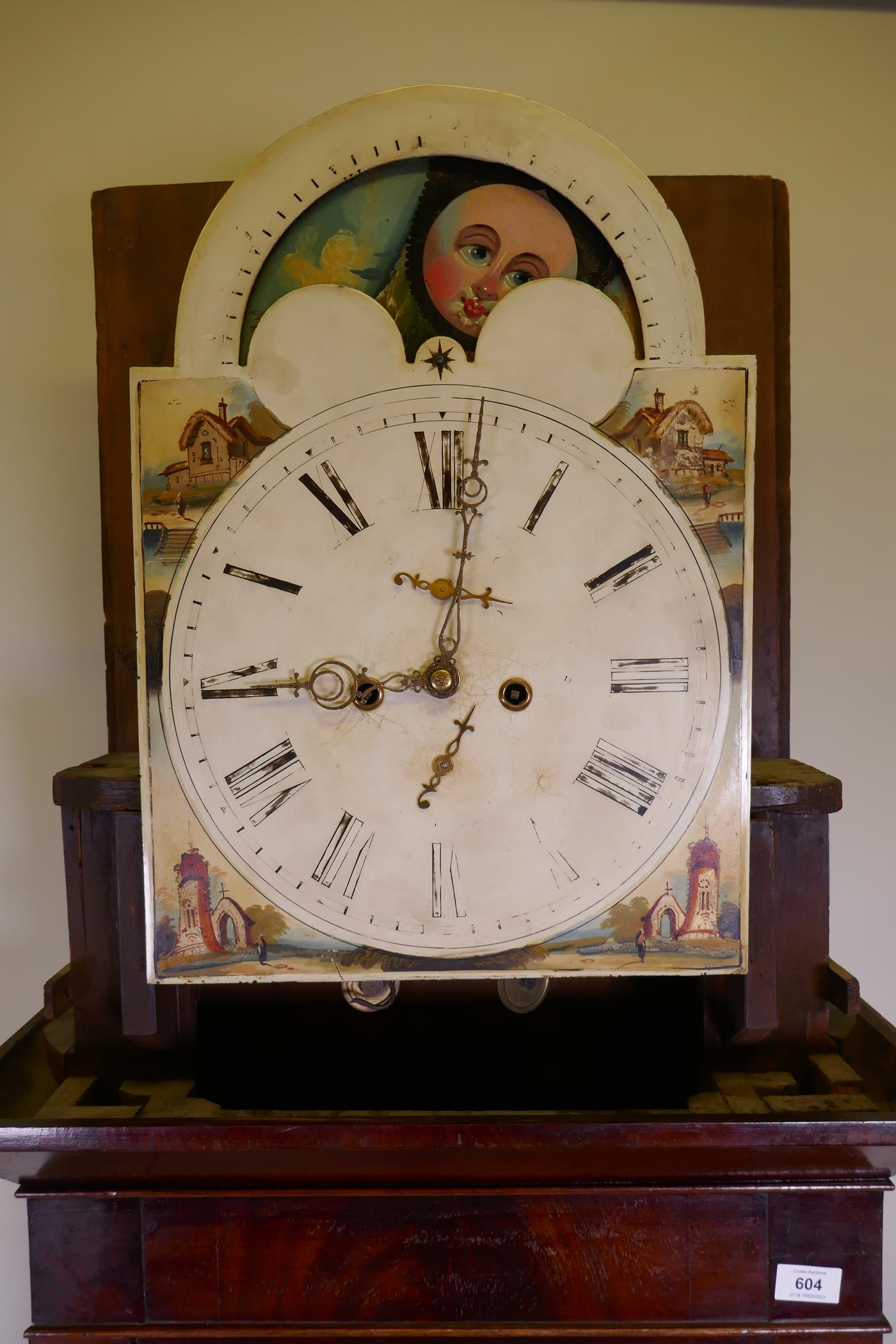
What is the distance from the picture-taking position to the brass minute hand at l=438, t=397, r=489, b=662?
1.06m

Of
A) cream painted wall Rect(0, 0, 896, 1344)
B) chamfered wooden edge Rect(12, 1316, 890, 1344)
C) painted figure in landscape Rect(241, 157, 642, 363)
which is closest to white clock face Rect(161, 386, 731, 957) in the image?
painted figure in landscape Rect(241, 157, 642, 363)

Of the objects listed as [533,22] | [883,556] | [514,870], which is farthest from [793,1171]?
[533,22]

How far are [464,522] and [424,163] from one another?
1.41ft

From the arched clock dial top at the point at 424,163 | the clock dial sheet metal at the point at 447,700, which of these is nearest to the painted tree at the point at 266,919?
the clock dial sheet metal at the point at 447,700

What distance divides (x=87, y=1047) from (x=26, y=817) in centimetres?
58

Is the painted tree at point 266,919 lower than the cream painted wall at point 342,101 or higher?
lower

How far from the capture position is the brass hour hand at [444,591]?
1064mm

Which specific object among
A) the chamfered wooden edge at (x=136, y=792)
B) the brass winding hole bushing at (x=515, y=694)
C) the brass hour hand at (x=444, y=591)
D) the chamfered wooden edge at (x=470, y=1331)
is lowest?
the chamfered wooden edge at (x=470, y=1331)

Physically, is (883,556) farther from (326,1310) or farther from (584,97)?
(326,1310)

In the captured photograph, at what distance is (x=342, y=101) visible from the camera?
62.2 inches

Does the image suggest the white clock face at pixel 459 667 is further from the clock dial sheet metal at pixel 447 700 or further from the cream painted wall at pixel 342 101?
the cream painted wall at pixel 342 101

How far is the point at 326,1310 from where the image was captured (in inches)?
A: 41.4

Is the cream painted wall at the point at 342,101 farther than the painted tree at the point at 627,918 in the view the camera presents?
Yes

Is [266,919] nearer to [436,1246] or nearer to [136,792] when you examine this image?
[136,792]
